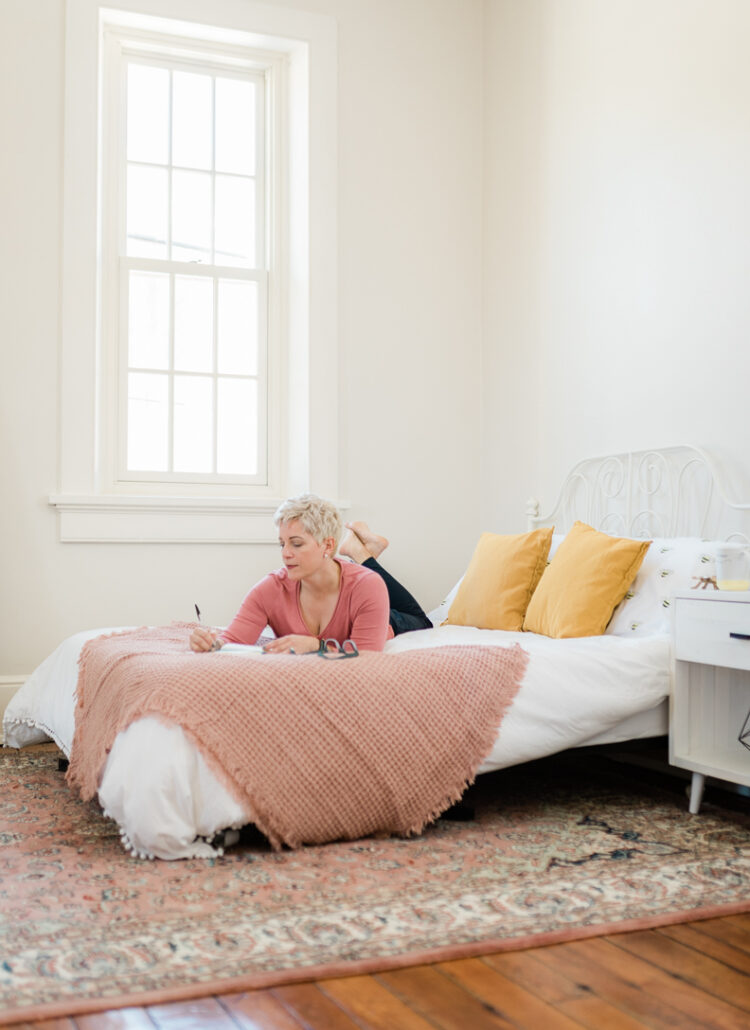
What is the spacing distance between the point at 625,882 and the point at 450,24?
3.94m

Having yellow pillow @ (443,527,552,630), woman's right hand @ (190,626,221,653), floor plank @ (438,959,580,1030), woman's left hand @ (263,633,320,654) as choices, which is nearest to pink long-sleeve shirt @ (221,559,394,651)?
woman's left hand @ (263,633,320,654)

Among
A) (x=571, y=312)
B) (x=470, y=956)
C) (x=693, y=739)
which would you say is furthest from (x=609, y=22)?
(x=470, y=956)

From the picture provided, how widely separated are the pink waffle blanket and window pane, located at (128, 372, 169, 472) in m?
1.90

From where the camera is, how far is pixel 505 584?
3.28m

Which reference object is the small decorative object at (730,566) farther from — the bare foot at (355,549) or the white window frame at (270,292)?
the white window frame at (270,292)

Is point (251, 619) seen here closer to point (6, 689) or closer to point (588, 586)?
point (588, 586)

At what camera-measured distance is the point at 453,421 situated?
14.7 ft

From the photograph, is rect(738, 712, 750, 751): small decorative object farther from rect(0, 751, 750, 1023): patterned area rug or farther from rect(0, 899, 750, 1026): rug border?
rect(0, 899, 750, 1026): rug border

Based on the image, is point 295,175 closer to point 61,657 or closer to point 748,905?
point 61,657

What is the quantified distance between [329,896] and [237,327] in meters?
3.00

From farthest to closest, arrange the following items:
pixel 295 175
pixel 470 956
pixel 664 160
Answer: pixel 295 175, pixel 664 160, pixel 470 956

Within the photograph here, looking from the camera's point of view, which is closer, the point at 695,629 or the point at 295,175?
the point at 695,629

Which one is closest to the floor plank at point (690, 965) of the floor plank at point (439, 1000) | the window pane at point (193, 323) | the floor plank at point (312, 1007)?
the floor plank at point (439, 1000)

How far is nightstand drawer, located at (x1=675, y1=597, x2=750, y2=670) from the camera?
91.0 inches
